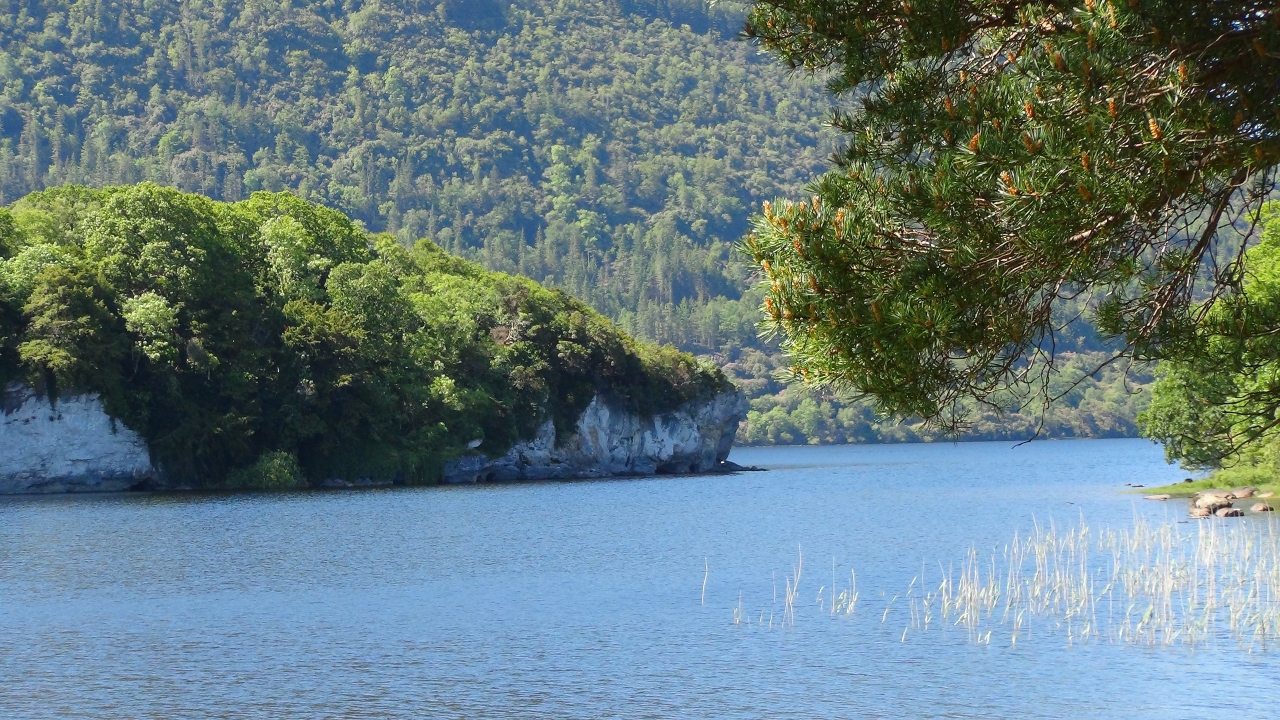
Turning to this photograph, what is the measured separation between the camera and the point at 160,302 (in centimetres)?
7956

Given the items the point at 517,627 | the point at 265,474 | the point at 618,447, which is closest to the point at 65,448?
the point at 265,474

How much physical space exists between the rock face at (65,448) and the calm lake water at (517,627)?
35.8 feet

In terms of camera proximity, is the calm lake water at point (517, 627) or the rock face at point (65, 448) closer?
the calm lake water at point (517, 627)

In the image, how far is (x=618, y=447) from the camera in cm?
11712

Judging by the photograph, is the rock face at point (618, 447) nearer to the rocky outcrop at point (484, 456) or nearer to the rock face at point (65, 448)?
the rocky outcrop at point (484, 456)

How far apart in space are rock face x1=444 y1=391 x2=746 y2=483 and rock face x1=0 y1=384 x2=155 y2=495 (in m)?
24.6

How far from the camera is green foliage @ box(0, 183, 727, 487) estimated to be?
7800 cm

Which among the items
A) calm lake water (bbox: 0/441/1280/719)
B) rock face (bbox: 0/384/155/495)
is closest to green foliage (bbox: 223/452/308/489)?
rock face (bbox: 0/384/155/495)

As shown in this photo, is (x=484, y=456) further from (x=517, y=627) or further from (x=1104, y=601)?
(x=1104, y=601)

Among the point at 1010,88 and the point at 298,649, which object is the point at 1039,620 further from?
the point at 1010,88

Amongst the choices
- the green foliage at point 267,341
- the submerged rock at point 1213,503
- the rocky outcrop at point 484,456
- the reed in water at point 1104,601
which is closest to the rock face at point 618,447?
the rocky outcrop at point 484,456

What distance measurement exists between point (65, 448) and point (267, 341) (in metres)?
14.9

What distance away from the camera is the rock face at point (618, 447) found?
10425 centimetres

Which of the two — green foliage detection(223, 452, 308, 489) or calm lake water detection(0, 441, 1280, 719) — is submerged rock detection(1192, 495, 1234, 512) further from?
green foliage detection(223, 452, 308, 489)
